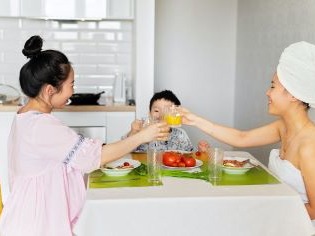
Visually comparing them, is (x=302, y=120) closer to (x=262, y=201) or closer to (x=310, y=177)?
(x=310, y=177)

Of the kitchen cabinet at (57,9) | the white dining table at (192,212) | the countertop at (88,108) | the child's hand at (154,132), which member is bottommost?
the white dining table at (192,212)

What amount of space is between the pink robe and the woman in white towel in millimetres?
783

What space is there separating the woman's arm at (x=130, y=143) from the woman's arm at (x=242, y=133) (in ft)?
1.45

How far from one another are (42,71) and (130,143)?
450mm

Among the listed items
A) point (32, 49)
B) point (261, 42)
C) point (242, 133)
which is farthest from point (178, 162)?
point (261, 42)

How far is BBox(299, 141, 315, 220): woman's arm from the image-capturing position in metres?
1.80

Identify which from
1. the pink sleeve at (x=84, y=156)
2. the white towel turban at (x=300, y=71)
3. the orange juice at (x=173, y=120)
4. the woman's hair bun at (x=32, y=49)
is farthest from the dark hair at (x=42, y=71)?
the white towel turban at (x=300, y=71)

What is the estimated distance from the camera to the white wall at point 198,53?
4.01 metres

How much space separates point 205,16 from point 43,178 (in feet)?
8.64

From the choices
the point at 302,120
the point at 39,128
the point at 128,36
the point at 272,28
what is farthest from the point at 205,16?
the point at 39,128

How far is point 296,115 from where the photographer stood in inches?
77.1

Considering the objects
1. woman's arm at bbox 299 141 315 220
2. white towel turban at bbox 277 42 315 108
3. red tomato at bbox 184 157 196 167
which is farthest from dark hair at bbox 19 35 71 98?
woman's arm at bbox 299 141 315 220

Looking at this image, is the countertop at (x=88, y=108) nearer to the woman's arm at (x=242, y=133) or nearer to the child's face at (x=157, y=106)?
the child's face at (x=157, y=106)

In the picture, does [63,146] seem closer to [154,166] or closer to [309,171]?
[154,166]
